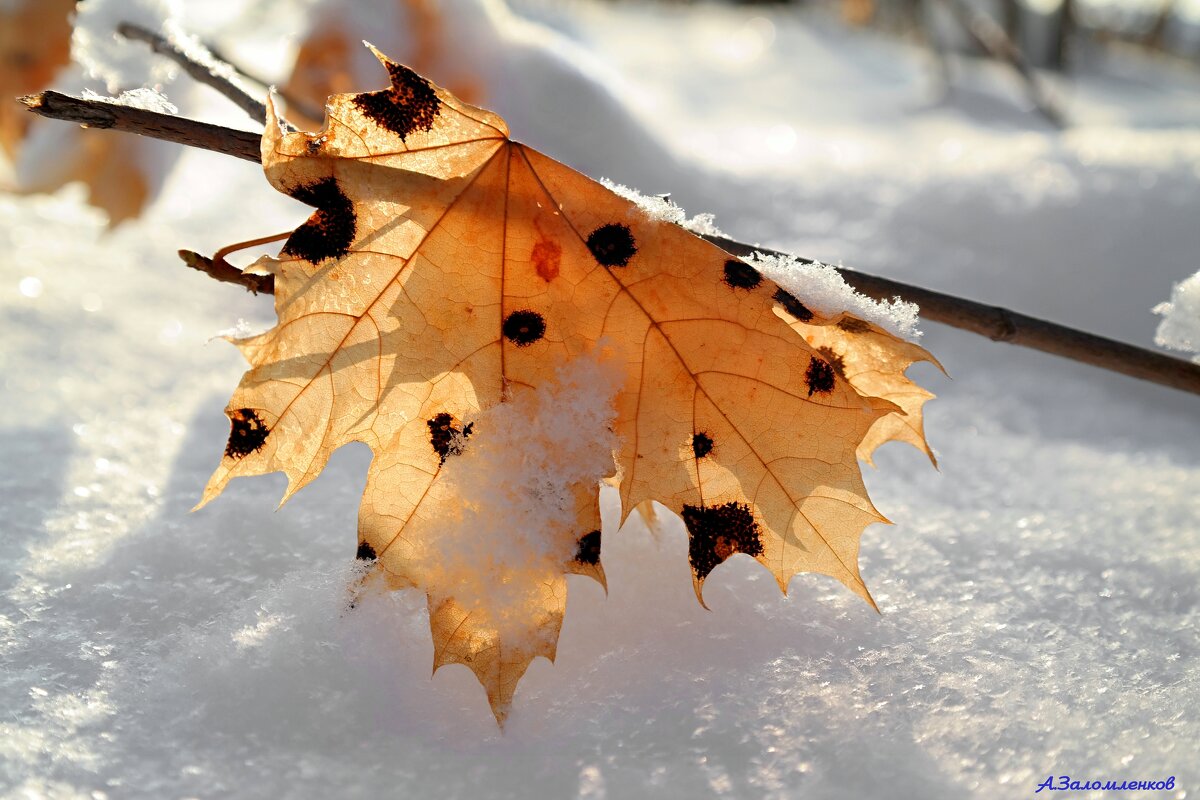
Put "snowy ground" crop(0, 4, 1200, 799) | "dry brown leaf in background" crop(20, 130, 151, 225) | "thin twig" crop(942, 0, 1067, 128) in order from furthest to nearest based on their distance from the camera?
"thin twig" crop(942, 0, 1067, 128), "dry brown leaf in background" crop(20, 130, 151, 225), "snowy ground" crop(0, 4, 1200, 799)

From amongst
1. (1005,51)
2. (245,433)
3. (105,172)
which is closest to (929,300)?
(245,433)

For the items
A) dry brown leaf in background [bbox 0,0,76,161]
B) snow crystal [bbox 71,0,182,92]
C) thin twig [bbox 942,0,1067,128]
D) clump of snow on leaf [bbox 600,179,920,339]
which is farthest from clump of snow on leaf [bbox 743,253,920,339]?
thin twig [bbox 942,0,1067,128]

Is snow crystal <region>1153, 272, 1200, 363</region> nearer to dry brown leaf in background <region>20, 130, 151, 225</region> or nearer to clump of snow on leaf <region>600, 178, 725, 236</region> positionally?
clump of snow on leaf <region>600, 178, 725, 236</region>

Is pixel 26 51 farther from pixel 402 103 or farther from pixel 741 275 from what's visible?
pixel 741 275

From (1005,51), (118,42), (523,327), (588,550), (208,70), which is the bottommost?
(588,550)

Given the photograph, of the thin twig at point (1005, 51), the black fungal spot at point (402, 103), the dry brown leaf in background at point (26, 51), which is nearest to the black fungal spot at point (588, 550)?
the black fungal spot at point (402, 103)

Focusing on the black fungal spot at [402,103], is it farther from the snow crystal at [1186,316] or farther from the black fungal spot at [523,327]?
the snow crystal at [1186,316]
